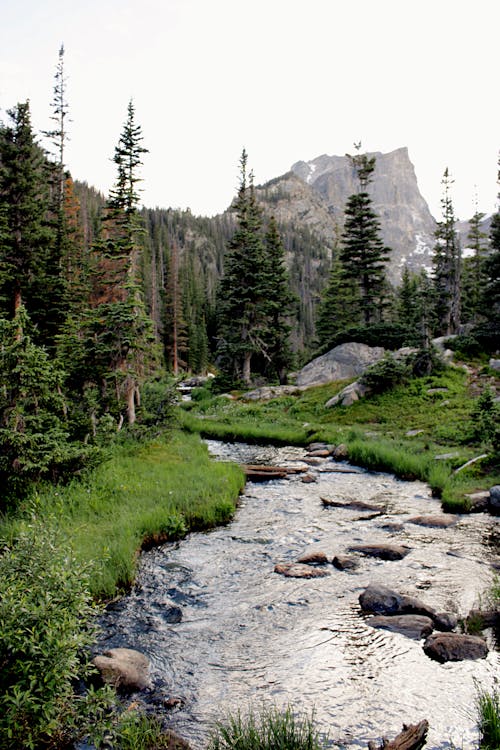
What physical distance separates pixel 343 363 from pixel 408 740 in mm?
32321

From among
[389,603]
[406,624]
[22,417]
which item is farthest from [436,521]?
[22,417]

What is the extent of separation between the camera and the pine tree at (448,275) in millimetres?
41281

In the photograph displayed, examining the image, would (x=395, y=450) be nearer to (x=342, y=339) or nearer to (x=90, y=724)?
(x=90, y=724)

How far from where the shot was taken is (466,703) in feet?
17.7

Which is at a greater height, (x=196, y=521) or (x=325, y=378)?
(x=325, y=378)

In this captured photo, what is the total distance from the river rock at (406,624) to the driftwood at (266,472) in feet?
32.8

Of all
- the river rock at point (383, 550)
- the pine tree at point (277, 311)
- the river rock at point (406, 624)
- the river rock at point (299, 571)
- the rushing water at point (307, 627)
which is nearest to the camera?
the rushing water at point (307, 627)

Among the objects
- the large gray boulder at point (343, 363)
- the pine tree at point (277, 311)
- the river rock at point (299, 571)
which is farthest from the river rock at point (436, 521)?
the pine tree at point (277, 311)

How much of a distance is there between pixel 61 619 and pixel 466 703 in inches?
180

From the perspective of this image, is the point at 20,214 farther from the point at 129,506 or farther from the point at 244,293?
the point at 129,506

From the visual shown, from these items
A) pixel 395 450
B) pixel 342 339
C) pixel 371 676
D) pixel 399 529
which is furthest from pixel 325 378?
pixel 371 676

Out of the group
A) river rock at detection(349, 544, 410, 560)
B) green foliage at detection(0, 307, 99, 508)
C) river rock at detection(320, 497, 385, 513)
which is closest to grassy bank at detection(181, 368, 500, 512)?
river rock at detection(320, 497, 385, 513)

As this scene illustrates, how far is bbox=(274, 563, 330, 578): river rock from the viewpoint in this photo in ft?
30.0

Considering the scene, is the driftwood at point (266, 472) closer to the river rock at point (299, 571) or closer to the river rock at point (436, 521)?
the river rock at point (436, 521)
